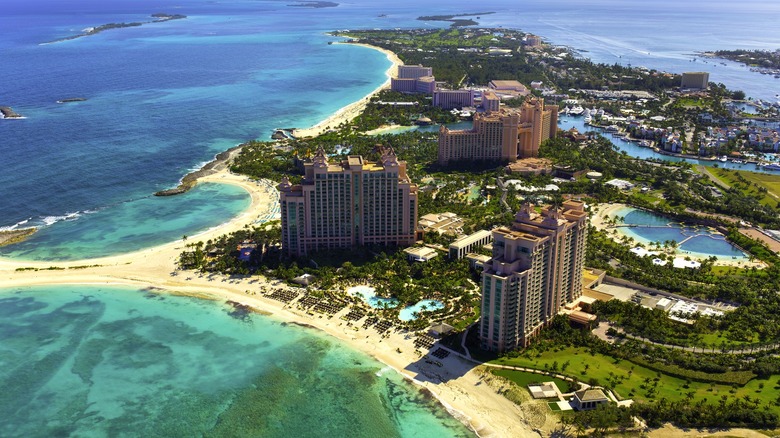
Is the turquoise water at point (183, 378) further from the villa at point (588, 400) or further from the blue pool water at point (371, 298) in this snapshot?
the villa at point (588, 400)

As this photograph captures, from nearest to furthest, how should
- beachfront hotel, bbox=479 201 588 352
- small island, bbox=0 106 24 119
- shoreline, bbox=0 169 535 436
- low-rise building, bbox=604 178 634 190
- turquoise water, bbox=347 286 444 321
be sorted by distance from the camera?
shoreline, bbox=0 169 535 436
beachfront hotel, bbox=479 201 588 352
turquoise water, bbox=347 286 444 321
low-rise building, bbox=604 178 634 190
small island, bbox=0 106 24 119

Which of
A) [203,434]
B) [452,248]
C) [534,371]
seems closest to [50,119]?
[452,248]

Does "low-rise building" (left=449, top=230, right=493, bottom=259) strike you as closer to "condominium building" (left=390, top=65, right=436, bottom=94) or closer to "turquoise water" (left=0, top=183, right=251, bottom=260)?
"turquoise water" (left=0, top=183, right=251, bottom=260)

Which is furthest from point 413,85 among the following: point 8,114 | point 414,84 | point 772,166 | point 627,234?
point 627,234

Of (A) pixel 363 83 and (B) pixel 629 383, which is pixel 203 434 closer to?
(B) pixel 629 383

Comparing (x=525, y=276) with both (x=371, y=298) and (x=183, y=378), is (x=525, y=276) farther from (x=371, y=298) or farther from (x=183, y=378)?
(x=183, y=378)

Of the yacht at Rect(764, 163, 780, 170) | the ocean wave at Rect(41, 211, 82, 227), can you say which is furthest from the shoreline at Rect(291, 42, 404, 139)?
the yacht at Rect(764, 163, 780, 170)
